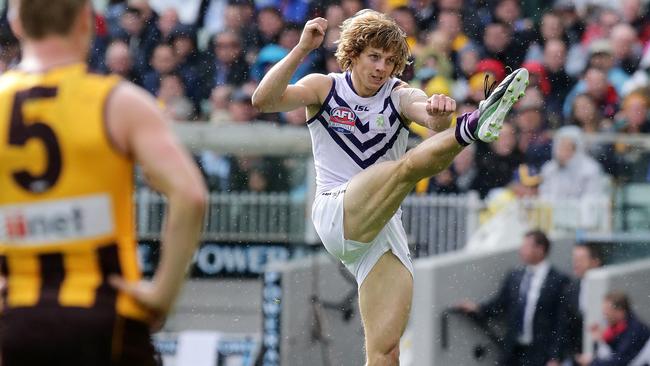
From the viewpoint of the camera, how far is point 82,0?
427cm

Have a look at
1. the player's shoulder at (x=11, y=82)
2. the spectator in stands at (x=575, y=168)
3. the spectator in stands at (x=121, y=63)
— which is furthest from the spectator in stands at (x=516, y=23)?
the player's shoulder at (x=11, y=82)

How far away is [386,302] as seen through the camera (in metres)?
7.66

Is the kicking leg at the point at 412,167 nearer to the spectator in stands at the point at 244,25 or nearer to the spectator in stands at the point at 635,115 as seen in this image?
the spectator in stands at the point at 635,115

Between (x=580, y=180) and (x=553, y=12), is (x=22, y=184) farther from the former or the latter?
(x=553, y=12)

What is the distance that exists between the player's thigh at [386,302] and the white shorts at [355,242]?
0.14 ft

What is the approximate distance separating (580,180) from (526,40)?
210cm

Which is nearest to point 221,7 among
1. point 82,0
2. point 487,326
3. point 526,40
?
point 526,40

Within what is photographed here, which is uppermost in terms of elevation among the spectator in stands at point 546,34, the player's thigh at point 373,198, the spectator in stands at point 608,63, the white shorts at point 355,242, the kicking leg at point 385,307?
the spectator in stands at point 546,34

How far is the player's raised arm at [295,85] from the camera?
7305mm

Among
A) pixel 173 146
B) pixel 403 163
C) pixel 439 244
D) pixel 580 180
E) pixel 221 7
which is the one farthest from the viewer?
pixel 221 7

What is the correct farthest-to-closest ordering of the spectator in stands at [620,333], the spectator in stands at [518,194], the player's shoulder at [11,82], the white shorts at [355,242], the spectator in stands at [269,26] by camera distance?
1. the spectator in stands at [269,26]
2. the spectator in stands at [518,194]
3. the spectator in stands at [620,333]
4. the white shorts at [355,242]
5. the player's shoulder at [11,82]

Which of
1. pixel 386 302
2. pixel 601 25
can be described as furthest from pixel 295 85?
pixel 601 25

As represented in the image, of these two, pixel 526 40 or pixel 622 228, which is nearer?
pixel 622 228

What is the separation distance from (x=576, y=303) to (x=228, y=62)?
14.8ft
